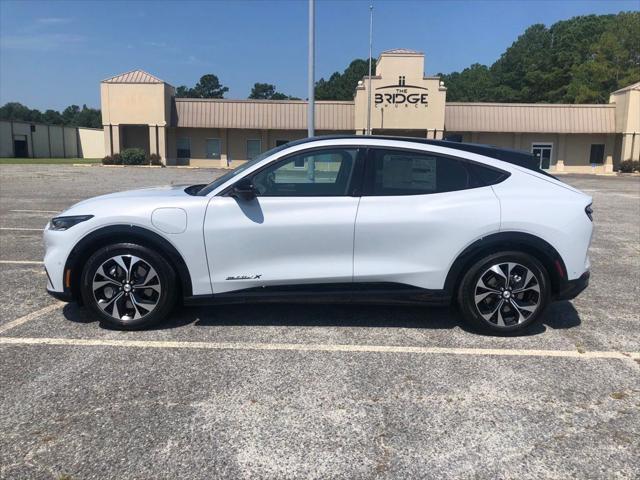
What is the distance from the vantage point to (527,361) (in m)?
4.18

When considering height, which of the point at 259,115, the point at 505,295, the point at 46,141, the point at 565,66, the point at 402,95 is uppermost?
the point at 565,66

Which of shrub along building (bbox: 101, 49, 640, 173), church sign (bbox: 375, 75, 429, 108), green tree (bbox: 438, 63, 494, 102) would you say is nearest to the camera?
church sign (bbox: 375, 75, 429, 108)

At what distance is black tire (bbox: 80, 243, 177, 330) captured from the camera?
178 inches

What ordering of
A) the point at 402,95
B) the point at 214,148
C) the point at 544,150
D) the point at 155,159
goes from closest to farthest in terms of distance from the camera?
the point at 402,95
the point at 155,159
the point at 544,150
the point at 214,148

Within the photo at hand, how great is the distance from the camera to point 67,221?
4605mm

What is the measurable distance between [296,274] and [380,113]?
40148 millimetres

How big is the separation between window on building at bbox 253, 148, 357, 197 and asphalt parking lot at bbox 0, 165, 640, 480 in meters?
1.24

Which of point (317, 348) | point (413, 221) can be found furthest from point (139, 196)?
point (413, 221)

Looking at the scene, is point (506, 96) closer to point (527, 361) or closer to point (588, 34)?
point (588, 34)

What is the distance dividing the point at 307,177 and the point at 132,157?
4293cm

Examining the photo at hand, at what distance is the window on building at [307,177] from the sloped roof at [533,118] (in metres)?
42.5

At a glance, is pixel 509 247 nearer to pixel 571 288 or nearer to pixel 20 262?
pixel 571 288

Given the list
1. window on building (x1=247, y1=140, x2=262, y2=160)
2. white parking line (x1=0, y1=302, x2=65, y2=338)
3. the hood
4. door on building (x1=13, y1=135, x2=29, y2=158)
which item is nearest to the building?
door on building (x1=13, y1=135, x2=29, y2=158)

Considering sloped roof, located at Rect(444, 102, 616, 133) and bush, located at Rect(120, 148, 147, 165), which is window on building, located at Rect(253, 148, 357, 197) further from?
bush, located at Rect(120, 148, 147, 165)
